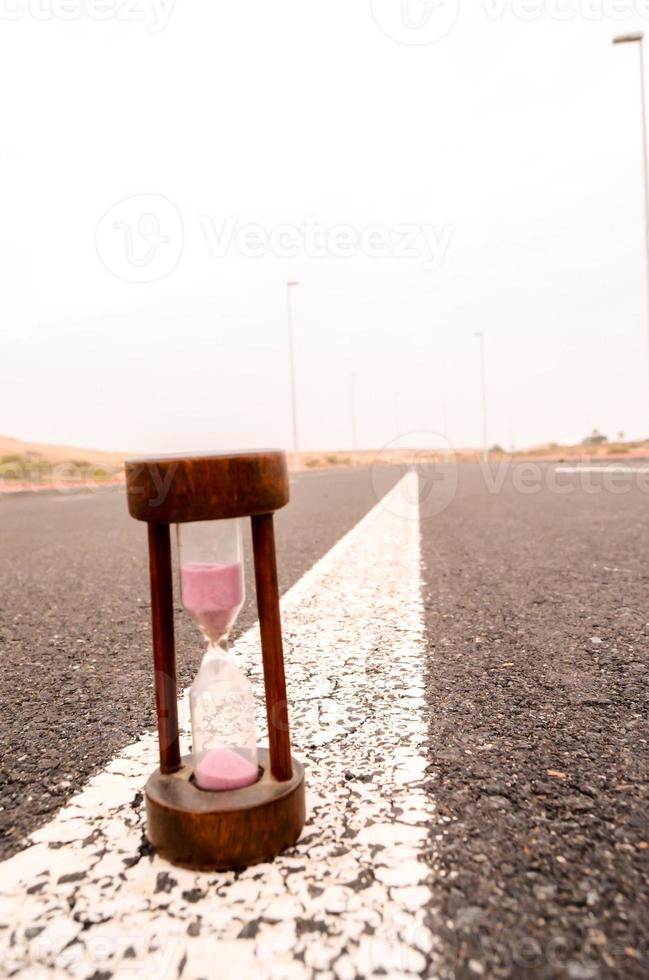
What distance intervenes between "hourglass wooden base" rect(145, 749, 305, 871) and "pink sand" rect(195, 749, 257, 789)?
32 millimetres

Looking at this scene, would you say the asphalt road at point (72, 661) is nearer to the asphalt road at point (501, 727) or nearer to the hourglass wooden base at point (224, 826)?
the asphalt road at point (501, 727)

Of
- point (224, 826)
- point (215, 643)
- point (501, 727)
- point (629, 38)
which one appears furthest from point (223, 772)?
point (629, 38)

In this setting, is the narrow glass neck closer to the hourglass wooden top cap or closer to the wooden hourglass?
the wooden hourglass

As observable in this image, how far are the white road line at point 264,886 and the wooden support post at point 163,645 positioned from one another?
0.13 metres

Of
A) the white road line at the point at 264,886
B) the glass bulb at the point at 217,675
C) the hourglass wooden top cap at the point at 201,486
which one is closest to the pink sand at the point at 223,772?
the glass bulb at the point at 217,675

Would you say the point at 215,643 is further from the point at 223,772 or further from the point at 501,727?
the point at 501,727

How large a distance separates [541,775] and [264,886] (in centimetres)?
52

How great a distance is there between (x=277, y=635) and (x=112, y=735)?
2.02 feet

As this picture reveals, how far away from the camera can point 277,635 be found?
1112 millimetres

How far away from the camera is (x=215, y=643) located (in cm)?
119

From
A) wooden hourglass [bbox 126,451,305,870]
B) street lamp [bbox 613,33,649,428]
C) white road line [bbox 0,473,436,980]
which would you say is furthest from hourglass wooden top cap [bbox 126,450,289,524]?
street lamp [bbox 613,33,649,428]

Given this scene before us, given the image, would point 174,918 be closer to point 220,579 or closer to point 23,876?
point 23,876

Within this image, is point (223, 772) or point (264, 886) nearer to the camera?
point (264, 886)

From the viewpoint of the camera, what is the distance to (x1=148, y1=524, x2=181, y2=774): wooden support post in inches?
44.1
